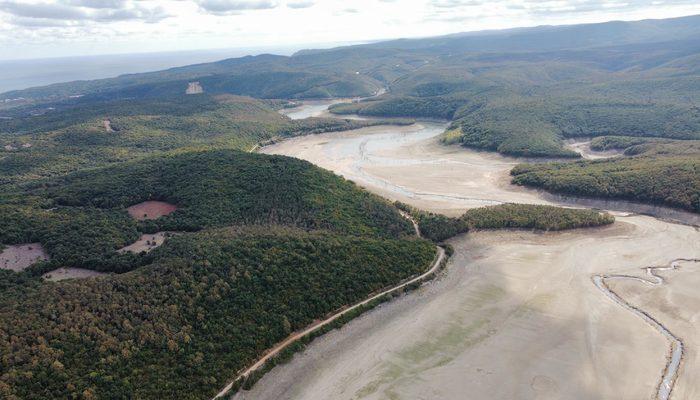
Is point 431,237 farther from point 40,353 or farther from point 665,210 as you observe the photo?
point 40,353

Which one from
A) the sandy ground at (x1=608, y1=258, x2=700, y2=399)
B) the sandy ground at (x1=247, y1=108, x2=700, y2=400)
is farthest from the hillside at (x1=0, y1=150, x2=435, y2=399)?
the sandy ground at (x1=608, y1=258, x2=700, y2=399)

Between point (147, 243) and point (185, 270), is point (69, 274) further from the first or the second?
point (185, 270)

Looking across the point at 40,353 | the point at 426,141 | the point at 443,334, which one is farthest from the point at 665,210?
the point at 40,353

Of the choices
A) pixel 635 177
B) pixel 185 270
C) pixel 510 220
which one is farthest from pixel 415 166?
pixel 185 270

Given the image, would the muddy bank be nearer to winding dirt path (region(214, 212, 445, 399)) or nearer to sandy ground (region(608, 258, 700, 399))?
sandy ground (region(608, 258, 700, 399))

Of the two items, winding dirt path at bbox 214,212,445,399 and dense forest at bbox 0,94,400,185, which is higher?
dense forest at bbox 0,94,400,185

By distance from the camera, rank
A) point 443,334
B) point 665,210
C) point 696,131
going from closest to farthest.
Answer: point 443,334 → point 665,210 → point 696,131
